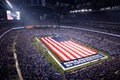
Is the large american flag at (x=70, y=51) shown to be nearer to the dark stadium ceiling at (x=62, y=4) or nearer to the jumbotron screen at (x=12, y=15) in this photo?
the dark stadium ceiling at (x=62, y=4)

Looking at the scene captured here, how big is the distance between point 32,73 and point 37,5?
31.5 m

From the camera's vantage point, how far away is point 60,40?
992 inches

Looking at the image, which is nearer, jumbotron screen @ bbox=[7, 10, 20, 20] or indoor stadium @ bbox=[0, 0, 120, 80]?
indoor stadium @ bbox=[0, 0, 120, 80]

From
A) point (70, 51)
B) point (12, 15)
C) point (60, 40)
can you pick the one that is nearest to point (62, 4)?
point (12, 15)

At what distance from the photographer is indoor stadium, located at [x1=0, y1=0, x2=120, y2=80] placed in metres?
10.6

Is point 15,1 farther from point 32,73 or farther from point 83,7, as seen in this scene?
point 32,73

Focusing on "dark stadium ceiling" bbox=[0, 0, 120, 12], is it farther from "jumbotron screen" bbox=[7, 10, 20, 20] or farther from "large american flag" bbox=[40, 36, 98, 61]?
"large american flag" bbox=[40, 36, 98, 61]

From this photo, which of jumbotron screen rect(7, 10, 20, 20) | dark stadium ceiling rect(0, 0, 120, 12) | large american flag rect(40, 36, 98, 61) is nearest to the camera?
large american flag rect(40, 36, 98, 61)

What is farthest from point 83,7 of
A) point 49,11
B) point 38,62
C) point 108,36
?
point 38,62

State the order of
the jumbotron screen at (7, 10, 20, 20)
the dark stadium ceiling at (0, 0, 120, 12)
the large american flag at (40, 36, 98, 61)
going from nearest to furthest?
1. the large american flag at (40, 36, 98, 61)
2. the jumbotron screen at (7, 10, 20, 20)
3. the dark stadium ceiling at (0, 0, 120, 12)

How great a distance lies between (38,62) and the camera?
41.3 ft

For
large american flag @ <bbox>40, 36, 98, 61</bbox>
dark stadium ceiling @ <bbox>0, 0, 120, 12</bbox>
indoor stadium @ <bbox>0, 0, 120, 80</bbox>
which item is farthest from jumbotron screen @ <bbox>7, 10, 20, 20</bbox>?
large american flag @ <bbox>40, 36, 98, 61</bbox>

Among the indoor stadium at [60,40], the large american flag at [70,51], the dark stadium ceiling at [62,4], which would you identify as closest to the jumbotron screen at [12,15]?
the indoor stadium at [60,40]

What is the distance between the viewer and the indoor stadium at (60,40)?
10641 millimetres
